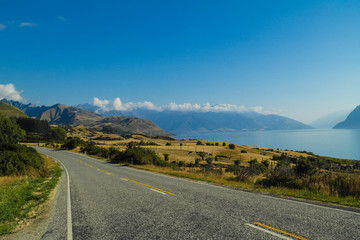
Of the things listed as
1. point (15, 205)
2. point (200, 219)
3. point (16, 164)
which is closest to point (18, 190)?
point (15, 205)

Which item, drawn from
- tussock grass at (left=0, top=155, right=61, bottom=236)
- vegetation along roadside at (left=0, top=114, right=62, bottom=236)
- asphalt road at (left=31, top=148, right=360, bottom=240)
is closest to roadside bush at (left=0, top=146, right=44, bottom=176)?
vegetation along roadside at (left=0, top=114, right=62, bottom=236)

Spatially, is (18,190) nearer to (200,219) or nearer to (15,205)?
(15,205)

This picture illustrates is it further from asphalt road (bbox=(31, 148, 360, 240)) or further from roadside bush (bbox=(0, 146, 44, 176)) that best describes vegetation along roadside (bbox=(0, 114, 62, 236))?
asphalt road (bbox=(31, 148, 360, 240))

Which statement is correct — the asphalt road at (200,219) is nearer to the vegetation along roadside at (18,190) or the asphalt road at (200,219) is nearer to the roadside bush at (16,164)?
the vegetation along roadside at (18,190)

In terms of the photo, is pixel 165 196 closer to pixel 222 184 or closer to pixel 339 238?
pixel 222 184

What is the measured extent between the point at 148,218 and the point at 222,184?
7496 millimetres

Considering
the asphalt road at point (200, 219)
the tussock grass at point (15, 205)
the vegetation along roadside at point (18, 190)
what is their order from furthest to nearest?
the vegetation along roadside at point (18, 190) → the tussock grass at point (15, 205) → the asphalt road at point (200, 219)


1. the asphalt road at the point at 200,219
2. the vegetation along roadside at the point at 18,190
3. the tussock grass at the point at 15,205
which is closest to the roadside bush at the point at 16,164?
the vegetation along roadside at the point at 18,190

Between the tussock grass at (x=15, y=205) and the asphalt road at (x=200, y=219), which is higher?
the asphalt road at (x=200, y=219)

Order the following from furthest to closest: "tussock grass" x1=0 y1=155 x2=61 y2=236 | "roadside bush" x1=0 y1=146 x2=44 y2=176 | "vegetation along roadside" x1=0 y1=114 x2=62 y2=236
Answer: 1. "roadside bush" x1=0 y1=146 x2=44 y2=176
2. "vegetation along roadside" x1=0 y1=114 x2=62 y2=236
3. "tussock grass" x1=0 y1=155 x2=61 y2=236

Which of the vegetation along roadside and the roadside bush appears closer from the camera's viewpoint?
the vegetation along roadside

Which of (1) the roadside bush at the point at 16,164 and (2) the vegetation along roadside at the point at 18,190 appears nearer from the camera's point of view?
(2) the vegetation along roadside at the point at 18,190

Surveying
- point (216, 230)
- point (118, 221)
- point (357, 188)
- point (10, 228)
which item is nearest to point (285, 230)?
point (216, 230)

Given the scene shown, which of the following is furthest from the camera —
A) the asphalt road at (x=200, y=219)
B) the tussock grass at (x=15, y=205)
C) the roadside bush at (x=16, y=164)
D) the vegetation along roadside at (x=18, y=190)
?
the roadside bush at (x=16, y=164)
